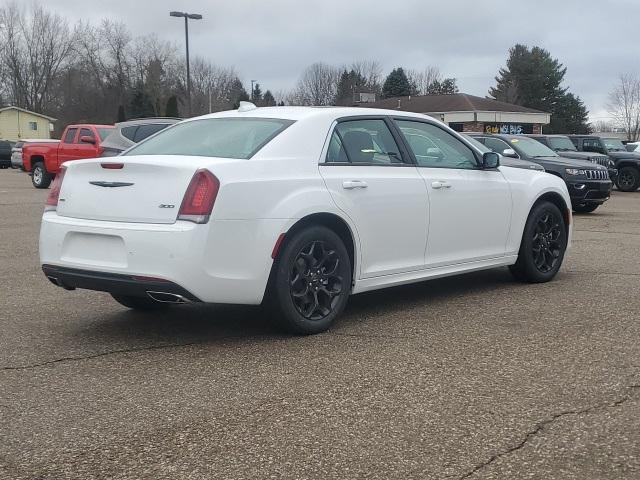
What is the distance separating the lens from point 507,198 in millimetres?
6703

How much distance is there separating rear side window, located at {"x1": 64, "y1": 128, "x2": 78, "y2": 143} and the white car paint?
16.1 m

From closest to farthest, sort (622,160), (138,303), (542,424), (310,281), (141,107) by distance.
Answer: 1. (542,424)
2. (310,281)
3. (138,303)
4. (622,160)
5. (141,107)

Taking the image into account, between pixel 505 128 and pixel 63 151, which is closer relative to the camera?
pixel 63 151

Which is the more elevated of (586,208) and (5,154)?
(5,154)

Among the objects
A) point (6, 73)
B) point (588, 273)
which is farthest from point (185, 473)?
point (6, 73)

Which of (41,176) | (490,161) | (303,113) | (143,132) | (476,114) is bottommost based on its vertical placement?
(41,176)

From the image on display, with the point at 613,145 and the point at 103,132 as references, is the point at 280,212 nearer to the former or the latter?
the point at 103,132

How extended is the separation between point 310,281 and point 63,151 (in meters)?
17.8

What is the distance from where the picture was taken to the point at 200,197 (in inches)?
182

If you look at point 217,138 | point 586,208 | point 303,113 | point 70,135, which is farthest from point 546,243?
point 70,135

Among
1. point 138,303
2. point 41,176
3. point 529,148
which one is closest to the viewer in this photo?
point 138,303

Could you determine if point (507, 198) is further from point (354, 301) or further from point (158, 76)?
→ point (158, 76)

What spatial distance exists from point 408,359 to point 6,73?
94075mm

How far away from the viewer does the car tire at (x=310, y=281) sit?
4957 mm
